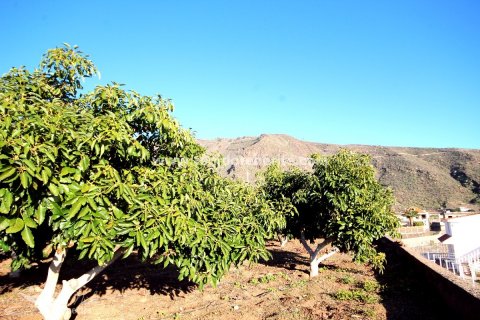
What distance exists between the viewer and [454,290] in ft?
23.9

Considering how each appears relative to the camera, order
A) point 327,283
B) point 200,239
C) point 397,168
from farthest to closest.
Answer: point 397,168 → point 327,283 → point 200,239

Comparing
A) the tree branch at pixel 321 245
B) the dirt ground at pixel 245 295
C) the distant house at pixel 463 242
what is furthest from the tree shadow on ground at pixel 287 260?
the distant house at pixel 463 242

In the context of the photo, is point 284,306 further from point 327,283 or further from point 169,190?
point 169,190

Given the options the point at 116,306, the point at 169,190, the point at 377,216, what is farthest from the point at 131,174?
the point at 377,216

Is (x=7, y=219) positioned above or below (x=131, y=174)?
below

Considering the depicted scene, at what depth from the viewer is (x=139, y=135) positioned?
244 inches

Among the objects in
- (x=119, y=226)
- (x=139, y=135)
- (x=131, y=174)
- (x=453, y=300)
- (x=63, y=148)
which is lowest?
(x=453, y=300)

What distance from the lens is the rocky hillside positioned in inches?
2306

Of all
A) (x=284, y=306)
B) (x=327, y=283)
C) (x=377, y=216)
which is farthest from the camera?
(x=327, y=283)

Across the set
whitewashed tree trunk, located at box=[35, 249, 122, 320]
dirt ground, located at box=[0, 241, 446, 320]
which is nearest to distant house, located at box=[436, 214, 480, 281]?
dirt ground, located at box=[0, 241, 446, 320]

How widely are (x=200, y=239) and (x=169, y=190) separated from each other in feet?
3.41

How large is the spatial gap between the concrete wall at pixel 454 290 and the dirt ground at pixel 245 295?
1.20 feet

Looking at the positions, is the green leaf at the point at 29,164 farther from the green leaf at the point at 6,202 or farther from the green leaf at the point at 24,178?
the green leaf at the point at 6,202

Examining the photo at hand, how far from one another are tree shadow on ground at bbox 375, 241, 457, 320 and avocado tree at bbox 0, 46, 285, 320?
14.0ft
